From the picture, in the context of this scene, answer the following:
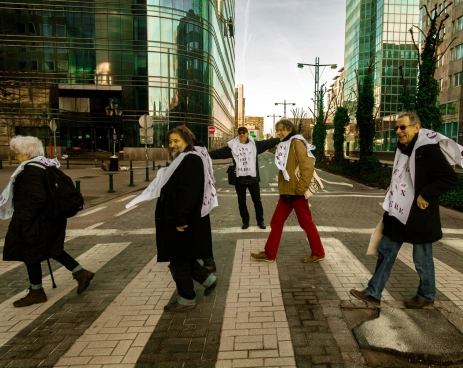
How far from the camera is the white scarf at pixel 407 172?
10.5 feet

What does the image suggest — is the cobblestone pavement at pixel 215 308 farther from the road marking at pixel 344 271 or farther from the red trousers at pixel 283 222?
the red trousers at pixel 283 222

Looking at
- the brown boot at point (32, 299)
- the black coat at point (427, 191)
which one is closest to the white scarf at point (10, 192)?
the brown boot at point (32, 299)

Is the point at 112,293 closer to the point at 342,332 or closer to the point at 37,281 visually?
the point at 37,281

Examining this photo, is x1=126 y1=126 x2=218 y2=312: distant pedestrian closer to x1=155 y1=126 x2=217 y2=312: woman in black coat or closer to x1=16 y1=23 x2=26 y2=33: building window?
x1=155 y1=126 x2=217 y2=312: woman in black coat

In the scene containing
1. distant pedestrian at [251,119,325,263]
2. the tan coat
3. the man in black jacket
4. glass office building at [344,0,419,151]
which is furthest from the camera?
glass office building at [344,0,419,151]

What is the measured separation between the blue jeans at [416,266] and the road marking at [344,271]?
321 mm

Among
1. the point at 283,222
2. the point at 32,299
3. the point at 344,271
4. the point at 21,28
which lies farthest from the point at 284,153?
the point at 21,28

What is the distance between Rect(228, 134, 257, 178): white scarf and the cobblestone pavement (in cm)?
126

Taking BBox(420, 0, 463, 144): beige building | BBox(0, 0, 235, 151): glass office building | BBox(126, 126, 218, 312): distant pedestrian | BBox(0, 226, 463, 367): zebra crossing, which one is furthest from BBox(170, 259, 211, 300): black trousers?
BBox(420, 0, 463, 144): beige building

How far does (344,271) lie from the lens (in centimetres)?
467

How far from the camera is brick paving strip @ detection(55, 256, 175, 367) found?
2822 millimetres

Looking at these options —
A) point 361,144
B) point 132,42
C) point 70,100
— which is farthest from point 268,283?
point 70,100

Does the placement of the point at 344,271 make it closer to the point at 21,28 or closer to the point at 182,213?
the point at 182,213

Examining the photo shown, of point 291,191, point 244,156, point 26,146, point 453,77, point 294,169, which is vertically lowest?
point 291,191
